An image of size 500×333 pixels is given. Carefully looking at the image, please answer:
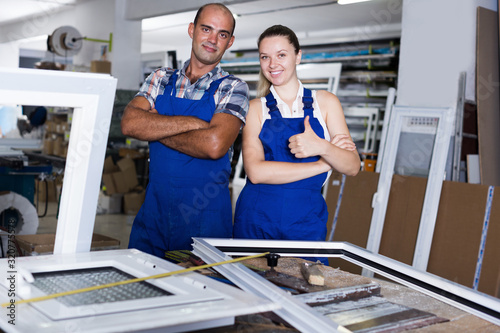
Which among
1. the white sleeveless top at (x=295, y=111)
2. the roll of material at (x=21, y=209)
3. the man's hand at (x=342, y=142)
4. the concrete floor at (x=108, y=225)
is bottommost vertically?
the concrete floor at (x=108, y=225)

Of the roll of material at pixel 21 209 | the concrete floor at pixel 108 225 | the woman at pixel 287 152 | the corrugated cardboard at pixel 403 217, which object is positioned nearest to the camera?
the woman at pixel 287 152

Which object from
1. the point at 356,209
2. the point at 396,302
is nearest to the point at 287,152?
the point at 396,302

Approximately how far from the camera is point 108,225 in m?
6.76

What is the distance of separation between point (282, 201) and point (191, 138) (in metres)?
0.43

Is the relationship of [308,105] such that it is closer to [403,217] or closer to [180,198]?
[180,198]

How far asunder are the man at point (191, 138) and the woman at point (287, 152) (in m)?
0.11

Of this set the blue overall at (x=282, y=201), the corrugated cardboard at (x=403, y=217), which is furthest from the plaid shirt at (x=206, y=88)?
the corrugated cardboard at (x=403, y=217)

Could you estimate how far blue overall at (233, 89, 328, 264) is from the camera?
6.78 feet

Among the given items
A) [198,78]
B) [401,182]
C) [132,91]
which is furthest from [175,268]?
[132,91]

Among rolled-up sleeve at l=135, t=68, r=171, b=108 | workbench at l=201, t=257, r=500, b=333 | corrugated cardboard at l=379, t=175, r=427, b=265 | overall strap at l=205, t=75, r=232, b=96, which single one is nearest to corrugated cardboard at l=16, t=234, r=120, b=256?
rolled-up sleeve at l=135, t=68, r=171, b=108

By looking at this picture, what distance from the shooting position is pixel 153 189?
84.2 inches

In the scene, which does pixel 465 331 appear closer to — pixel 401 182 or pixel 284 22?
pixel 401 182

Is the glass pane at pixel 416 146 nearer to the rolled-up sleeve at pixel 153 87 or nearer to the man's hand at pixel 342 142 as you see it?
the man's hand at pixel 342 142

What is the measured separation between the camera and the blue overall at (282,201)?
2066mm
